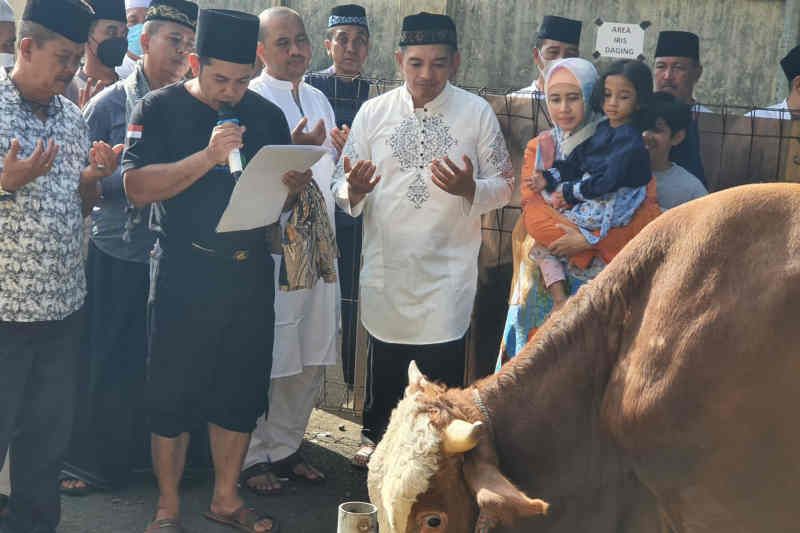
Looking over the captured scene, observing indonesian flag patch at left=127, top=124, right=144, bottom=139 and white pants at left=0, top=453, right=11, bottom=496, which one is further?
white pants at left=0, top=453, right=11, bottom=496

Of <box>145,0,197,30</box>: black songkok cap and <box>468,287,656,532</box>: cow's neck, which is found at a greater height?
<box>145,0,197,30</box>: black songkok cap

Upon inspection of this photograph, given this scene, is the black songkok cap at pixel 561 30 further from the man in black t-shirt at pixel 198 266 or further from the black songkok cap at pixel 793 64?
the man in black t-shirt at pixel 198 266

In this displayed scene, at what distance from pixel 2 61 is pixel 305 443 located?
3087mm

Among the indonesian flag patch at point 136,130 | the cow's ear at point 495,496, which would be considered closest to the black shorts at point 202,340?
the indonesian flag patch at point 136,130

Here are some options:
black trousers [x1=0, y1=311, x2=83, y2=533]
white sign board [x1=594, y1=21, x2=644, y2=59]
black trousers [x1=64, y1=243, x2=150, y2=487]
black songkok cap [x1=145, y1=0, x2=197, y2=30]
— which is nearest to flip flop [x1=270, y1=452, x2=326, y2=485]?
black trousers [x1=64, y1=243, x2=150, y2=487]

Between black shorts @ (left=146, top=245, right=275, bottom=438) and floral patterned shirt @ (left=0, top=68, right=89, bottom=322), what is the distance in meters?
0.45

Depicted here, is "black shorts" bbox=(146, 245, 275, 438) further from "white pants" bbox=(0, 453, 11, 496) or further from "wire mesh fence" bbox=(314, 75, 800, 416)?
"wire mesh fence" bbox=(314, 75, 800, 416)

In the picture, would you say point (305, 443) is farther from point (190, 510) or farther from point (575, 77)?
point (575, 77)

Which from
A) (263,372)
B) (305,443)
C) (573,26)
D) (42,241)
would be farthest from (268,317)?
(573,26)

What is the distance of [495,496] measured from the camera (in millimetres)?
3520

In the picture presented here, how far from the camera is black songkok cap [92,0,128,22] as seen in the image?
6929mm

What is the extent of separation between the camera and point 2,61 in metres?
6.95

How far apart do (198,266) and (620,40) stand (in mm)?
6102

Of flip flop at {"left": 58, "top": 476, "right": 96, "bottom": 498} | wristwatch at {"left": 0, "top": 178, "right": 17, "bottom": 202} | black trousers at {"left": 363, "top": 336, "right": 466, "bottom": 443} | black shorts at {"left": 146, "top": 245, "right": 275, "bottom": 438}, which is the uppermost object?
wristwatch at {"left": 0, "top": 178, "right": 17, "bottom": 202}
